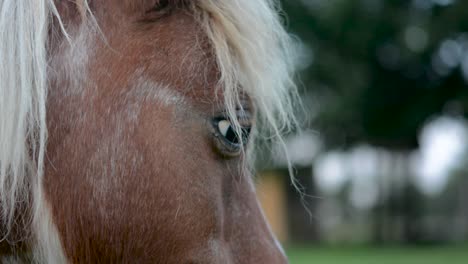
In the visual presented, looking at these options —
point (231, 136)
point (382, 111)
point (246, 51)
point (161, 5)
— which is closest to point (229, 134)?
point (231, 136)

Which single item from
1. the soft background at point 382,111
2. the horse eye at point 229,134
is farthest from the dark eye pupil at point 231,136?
the soft background at point 382,111

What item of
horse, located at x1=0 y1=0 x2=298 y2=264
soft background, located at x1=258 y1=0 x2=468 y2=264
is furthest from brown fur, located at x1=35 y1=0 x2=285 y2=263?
soft background, located at x1=258 y1=0 x2=468 y2=264

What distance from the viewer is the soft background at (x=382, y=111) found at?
2050 centimetres

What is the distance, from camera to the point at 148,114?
2.14m

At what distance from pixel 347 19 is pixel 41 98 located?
19.3 meters

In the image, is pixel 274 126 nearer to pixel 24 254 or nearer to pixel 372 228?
pixel 24 254

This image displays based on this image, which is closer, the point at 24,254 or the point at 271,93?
the point at 24,254

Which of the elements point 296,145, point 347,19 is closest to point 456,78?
point 347,19

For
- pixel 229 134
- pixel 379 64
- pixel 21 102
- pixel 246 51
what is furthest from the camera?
pixel 379 64

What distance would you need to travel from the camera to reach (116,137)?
2111 mm

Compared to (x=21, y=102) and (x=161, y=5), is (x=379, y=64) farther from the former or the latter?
(x=21, y=102)

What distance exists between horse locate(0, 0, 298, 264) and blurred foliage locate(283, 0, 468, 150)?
18175mm

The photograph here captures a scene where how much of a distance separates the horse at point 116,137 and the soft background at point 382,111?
1548 centimetres

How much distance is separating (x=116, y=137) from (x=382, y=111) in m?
20.0
